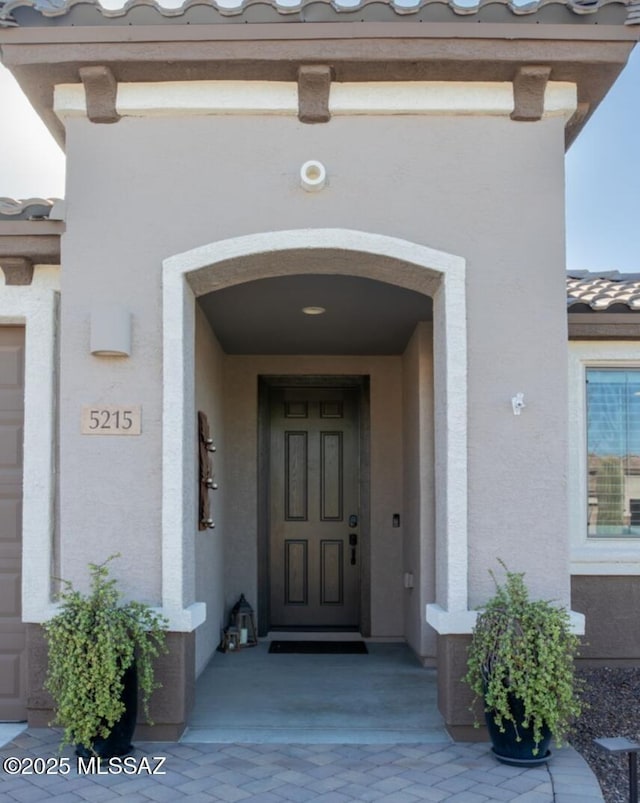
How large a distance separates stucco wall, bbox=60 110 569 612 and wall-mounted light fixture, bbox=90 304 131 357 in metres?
0.11

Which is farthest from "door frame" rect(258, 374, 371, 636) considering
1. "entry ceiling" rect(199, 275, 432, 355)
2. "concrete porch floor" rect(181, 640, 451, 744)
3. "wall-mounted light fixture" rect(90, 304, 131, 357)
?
"wall-mounted light fixture" rect(90, 304, 131, 357)

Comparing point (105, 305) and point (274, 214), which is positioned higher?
point (274, 214)

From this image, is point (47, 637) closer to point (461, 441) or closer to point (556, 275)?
point (461, 441)

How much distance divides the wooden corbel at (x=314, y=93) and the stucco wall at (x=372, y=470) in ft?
12.3

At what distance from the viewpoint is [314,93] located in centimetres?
542

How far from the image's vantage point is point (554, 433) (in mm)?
5398

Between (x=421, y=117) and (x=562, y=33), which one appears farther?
(x=421, y=117)

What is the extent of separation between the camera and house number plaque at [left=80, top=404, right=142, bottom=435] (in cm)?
537

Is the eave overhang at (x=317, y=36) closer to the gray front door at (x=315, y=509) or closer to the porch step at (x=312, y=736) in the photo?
the porch step at (x=312, y=736)

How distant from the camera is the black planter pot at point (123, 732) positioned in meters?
4.89

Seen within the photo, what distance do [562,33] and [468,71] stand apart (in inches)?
23.1

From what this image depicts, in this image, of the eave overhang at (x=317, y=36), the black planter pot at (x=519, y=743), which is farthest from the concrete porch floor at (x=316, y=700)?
A: the eave overhang at (x=317, y=36)

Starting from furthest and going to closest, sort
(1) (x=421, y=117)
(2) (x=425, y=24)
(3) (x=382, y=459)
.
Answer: (3) (x=382, y=459)
(1) (x=421, y=117)
(2) (x=425, y=24)

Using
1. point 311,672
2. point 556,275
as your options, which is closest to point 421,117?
point 556,275
